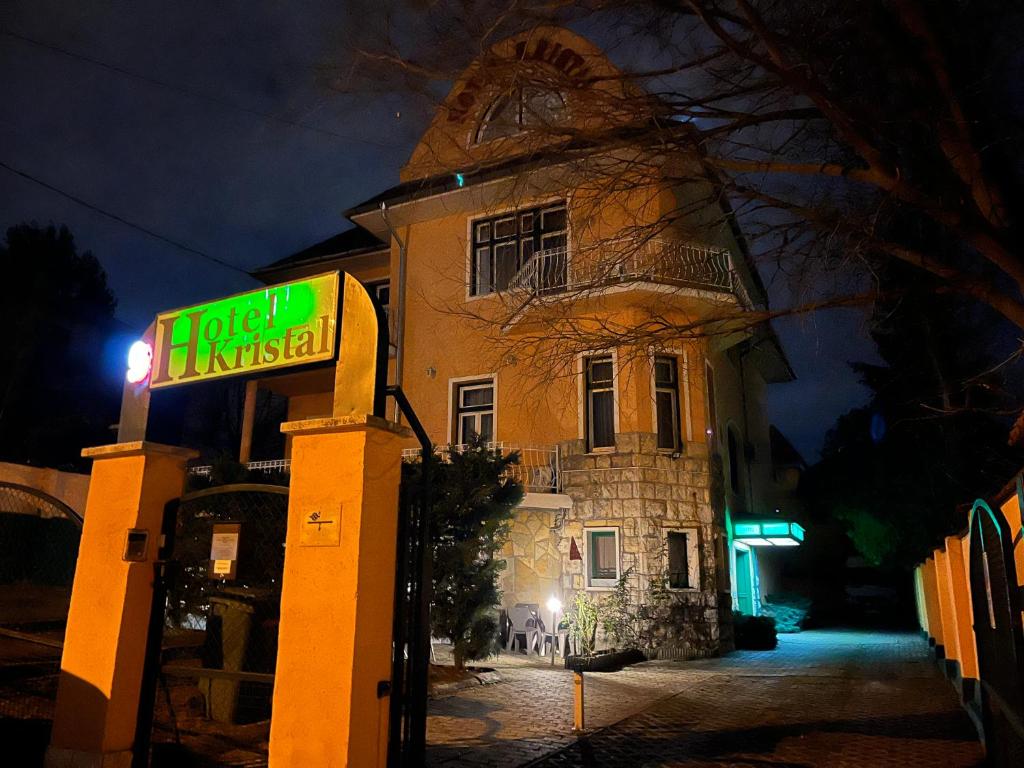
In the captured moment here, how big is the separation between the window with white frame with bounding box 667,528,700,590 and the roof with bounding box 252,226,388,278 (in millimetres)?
10208

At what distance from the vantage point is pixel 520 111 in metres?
6.50

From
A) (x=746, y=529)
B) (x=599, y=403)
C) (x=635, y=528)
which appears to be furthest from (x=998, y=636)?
(x=746, y=529)

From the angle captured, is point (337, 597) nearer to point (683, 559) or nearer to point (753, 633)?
point (683, 559)

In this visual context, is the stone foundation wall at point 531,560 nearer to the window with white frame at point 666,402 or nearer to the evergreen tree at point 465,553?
the window with white frame at point 666,402

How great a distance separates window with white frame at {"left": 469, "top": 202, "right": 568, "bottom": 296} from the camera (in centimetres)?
1596

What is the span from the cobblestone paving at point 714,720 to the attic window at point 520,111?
17.9ft

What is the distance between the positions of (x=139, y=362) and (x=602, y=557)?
1060cm

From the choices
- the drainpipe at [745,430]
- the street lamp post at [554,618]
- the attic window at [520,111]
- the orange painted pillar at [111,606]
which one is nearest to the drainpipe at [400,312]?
the street lamp post at [554,618]

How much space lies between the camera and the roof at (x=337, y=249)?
1966cm

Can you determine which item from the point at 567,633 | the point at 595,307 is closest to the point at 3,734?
the point at 567,633

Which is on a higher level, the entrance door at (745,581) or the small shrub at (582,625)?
the entrance door at (745,581)

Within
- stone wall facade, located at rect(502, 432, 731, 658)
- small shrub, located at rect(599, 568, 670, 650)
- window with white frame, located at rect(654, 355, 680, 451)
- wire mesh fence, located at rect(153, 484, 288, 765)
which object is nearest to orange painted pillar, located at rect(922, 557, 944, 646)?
stone wall facade, located at rect(502, 432, 731, 658)

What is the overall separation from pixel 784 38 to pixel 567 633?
1064 centimetres

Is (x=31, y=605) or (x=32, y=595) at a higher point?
(x=32, y=595)
